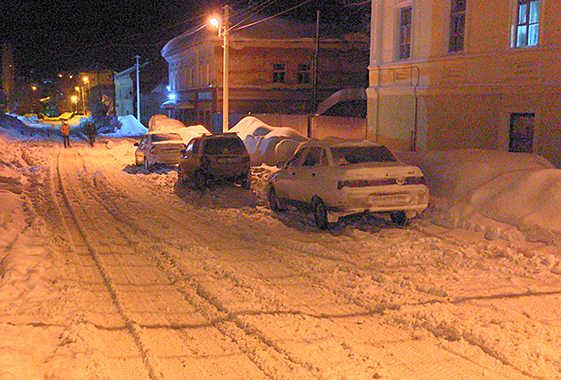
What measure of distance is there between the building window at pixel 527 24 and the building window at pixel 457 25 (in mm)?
1864

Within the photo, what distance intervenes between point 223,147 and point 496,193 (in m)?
8.21

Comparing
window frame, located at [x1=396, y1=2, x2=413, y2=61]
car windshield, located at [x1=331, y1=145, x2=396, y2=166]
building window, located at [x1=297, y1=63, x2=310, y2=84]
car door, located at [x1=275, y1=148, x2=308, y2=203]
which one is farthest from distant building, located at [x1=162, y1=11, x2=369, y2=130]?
car windshield, located at [x1=331, y1=145, x2=396, y2=166]

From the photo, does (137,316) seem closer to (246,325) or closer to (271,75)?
(246,325)

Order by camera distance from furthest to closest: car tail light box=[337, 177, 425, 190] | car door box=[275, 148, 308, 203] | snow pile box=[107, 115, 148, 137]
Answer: snow pile box=[107, 115, 148, 137] < car door box=[275, 148, 308, 203] < car tail light box=[337, 177, 425, 190]

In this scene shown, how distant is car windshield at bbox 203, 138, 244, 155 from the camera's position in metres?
17.2

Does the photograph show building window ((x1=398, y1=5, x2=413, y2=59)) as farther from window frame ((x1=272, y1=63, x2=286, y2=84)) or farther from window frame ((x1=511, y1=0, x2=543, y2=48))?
window frame ((x1=272, y1=63, x2=286, y2=84))

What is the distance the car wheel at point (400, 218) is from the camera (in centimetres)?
1133

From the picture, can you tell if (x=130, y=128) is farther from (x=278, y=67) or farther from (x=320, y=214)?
(x=320, y=214)

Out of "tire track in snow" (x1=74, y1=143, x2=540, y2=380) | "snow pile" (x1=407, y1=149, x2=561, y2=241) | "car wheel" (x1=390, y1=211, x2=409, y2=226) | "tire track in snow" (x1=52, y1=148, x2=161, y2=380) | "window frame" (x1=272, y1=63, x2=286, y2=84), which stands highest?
"window frame" (x1=272, y1=63, x2=286, y2=84)

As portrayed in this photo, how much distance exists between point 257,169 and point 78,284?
44.2ft

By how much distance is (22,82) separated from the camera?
15912cm

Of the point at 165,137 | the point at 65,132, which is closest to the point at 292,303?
the point at 165,137

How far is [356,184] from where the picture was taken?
1060 cm

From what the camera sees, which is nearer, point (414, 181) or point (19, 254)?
point (19, 254)
